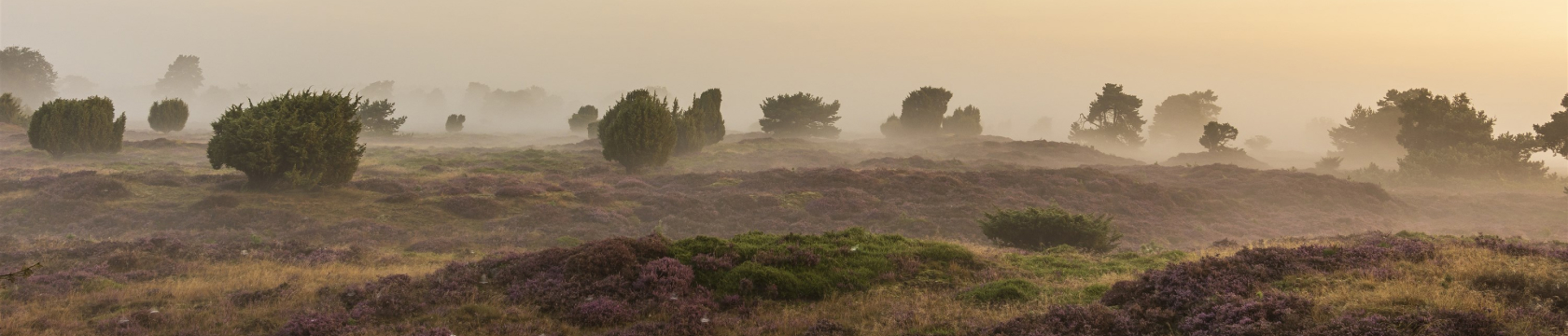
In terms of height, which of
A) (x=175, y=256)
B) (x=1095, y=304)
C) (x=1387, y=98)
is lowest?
(x=175, y=256)

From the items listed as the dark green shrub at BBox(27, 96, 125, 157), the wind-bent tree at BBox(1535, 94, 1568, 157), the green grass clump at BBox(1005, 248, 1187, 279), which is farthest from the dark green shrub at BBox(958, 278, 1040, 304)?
the dark green shrub at BBox(27, 96, 125, 157)

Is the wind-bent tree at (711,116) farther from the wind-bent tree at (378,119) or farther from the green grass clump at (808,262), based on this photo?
the green grass clump at (808,262)

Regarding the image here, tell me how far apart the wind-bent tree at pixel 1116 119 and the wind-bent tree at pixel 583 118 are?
6130cm

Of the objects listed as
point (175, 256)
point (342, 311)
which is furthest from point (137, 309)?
point (175, 256)

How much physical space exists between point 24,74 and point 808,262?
415 feet

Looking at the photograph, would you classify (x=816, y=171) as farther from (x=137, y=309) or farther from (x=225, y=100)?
(x=225, y=100)

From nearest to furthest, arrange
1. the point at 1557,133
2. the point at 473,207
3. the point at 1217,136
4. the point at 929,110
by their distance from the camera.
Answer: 1. the point at 473,207
2. the point at 1557,133
3. the point at 1217,136
4. the point at 929,110

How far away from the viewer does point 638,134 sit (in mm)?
34875

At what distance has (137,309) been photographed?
9.22 m

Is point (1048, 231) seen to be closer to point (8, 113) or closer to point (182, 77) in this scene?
point (8, 113)

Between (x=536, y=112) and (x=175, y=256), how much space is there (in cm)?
16725

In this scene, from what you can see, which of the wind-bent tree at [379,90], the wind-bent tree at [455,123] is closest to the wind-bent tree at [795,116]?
the wind-bent tree at [455,123]

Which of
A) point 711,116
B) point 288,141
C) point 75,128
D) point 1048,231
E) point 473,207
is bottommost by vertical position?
point 473,207

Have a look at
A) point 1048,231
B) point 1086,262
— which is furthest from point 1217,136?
point 1086,262
